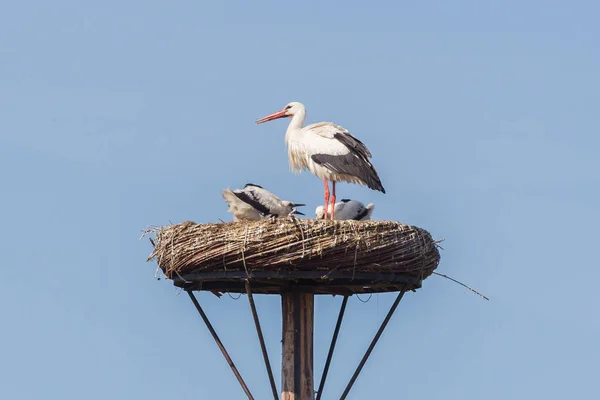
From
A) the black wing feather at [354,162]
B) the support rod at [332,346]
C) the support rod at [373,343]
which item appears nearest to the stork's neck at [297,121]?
the black wing feather at [354,162]

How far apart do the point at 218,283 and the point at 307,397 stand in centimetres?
143

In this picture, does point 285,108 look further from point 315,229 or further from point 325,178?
point 315,229

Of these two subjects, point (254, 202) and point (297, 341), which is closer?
point (297, 341)

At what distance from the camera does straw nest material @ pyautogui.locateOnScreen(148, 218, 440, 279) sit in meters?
12.1

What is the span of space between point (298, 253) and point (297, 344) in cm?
152

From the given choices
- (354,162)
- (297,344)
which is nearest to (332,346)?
(297,344)

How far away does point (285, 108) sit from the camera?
15656mm

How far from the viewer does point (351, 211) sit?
15219 mm

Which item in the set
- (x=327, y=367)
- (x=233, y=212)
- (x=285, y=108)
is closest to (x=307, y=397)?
(x=327, y=367)

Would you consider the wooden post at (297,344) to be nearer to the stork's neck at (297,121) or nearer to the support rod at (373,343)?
the support rod at (373,343)

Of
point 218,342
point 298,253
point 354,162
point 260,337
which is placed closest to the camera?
point 298,253

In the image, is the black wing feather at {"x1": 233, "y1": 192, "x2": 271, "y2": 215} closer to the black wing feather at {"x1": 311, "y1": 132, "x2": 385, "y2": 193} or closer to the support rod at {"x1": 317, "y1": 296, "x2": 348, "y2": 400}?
the black wing feather at {"x1": 311, "y1": 132, "x2": 385, "y2": 193}

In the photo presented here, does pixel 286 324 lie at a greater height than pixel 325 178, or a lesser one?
lesser

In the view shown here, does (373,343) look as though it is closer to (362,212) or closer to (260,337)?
(260,337)
